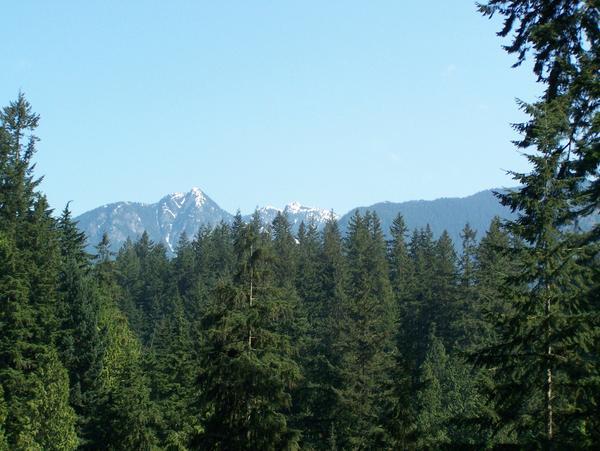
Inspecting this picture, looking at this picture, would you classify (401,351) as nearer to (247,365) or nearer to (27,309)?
(27,309)

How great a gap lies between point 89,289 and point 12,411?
16.2 metres

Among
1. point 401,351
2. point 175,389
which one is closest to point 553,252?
point 175,389

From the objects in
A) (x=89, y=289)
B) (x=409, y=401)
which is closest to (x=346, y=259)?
(x=89, y=289)

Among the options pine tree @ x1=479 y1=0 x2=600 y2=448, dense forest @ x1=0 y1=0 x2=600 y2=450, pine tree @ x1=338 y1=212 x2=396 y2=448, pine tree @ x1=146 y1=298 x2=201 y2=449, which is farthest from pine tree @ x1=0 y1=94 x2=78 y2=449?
pine tree @ x1=479 y1=0 x2=600 y2=448

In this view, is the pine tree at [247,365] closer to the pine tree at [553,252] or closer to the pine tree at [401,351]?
the pine tree at [401,351]

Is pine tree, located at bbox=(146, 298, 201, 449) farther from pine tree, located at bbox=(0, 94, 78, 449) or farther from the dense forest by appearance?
pine tree, located at bbox=(0, 94, 78, 449)

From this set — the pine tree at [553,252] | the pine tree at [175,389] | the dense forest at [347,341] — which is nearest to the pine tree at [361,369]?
the dense forest at [347,341]

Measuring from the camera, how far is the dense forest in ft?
40.0

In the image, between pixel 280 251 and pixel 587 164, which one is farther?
pixel 280 251

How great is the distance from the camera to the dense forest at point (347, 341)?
12188mm

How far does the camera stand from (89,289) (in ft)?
158

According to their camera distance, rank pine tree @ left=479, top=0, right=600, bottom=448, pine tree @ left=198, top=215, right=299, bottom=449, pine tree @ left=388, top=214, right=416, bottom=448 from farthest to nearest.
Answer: pine tree @ left=388, top=214, right=416, bottom=448 → pine tree @ left=198, top=215, right=299, bottom=449 → pine tree @ left=479, top=0, right=600, bottom=448

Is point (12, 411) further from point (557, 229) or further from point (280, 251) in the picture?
point (280, 251)

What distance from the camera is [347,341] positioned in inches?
1437
